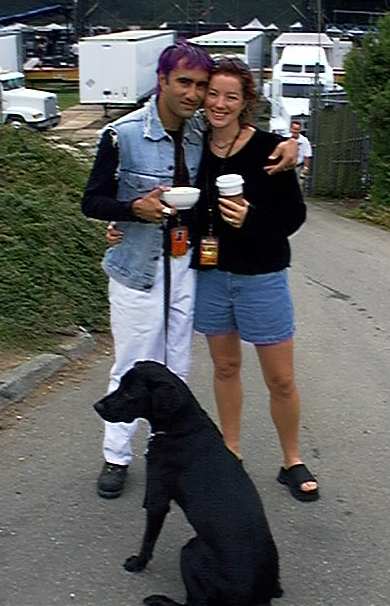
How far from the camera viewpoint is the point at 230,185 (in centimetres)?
377

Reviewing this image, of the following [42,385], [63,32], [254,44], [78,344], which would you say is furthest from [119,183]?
[63,32]

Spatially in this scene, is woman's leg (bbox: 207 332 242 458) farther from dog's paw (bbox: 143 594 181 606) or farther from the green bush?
the green bush

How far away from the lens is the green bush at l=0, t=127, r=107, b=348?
6926 millimetres

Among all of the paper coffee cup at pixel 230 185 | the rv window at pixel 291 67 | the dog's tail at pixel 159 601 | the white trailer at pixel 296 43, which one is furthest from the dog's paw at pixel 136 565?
the white trailer at pixel 296 43

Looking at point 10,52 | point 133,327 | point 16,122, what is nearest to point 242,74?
point 133,327

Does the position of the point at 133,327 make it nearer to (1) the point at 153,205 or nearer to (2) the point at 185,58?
(1) the point at 153,205

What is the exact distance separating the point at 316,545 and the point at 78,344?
3.01 metres

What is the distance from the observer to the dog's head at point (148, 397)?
372 centimetres

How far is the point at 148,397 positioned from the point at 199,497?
1.42ft

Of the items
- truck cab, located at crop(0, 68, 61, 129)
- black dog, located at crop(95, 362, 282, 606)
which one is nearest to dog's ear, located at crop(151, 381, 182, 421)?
black dog, located at crop(95, 362, 282, 606)

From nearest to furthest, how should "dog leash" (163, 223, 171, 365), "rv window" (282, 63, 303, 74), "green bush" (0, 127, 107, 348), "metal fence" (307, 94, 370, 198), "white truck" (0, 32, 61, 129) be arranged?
1. "dog leash" (163, 223, 171, 365)
2. "green bush" (0, 127, 107, 348)
3. "metal fence" (307, 94, 370, 198)
4. "white truck" (0, 32, 61, 129)
5. "rv window" (282, 63, 303, 74)

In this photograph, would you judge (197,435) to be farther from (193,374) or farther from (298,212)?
(193,374)

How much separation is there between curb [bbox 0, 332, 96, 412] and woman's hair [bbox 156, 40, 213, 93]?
2.34 meters

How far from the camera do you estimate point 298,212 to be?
13.4 ft
